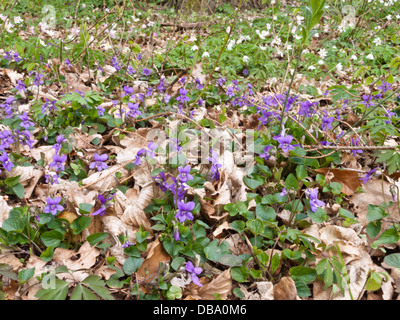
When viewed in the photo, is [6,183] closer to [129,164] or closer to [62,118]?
[129,164]

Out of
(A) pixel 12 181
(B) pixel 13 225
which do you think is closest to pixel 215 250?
A: (B) pixel 13 225

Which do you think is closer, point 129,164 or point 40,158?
point 129,164

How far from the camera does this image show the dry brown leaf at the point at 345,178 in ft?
7.22

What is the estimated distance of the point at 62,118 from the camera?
2750 mm

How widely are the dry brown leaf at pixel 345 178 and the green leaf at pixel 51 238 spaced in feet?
5.60

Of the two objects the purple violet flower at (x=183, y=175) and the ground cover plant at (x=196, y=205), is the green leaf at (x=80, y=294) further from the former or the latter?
the purple violet flower at (x=183, y=175)

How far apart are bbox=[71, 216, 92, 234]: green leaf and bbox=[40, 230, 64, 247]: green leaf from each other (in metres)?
0.08

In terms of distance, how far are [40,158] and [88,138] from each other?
41cm

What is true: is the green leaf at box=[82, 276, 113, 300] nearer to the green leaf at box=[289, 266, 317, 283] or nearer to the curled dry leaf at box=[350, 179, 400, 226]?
the green leaf at box=[289, 266, 317, 283]

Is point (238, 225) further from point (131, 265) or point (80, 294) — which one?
point (80, 294)

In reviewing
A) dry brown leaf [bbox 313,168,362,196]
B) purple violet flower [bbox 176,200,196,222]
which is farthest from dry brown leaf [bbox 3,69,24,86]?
dry brown leaf [bbox 313,168,362,196]

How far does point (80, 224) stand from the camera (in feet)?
5.65

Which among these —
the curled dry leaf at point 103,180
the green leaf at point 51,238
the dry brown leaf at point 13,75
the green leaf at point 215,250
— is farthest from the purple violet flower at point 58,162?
the dry brown leaf at point 13,75
